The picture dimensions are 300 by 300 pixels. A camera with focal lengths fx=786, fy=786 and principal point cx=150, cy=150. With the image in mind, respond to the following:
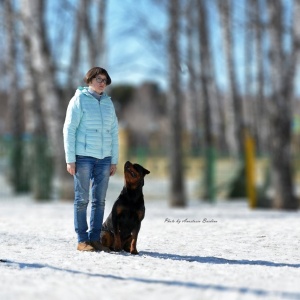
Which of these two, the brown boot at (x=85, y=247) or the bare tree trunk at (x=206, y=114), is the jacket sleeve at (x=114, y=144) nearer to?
the brown boot at (x=85, y=247)

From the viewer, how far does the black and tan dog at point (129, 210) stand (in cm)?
739

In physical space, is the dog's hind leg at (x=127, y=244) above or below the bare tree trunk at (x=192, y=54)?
below

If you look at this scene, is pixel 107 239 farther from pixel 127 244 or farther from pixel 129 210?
pixel 129 210

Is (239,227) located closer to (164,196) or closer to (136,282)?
(136,282)

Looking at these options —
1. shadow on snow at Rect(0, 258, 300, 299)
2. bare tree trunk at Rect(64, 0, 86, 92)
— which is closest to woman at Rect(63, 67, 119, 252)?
shadow on snow at Rect(0, 258, 300, 299)

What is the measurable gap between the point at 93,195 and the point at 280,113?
8.38 meters

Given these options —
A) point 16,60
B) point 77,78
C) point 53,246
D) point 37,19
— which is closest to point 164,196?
point 77,78

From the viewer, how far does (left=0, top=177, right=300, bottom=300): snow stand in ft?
18.7

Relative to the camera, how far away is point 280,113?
15.4 m

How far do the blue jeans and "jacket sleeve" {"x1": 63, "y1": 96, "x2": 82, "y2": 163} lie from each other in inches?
5.0

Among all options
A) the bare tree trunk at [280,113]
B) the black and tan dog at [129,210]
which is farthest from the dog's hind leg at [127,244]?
the bare tree trunk at [280,113]

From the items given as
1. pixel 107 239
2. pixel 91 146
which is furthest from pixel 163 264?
pixel 91 146

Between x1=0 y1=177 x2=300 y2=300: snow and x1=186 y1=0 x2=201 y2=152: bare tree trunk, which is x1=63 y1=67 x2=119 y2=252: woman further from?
x1=186 y1=0 x2=201 y2=152: bare tree trunk

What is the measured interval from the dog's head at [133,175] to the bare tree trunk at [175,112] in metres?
9.47
